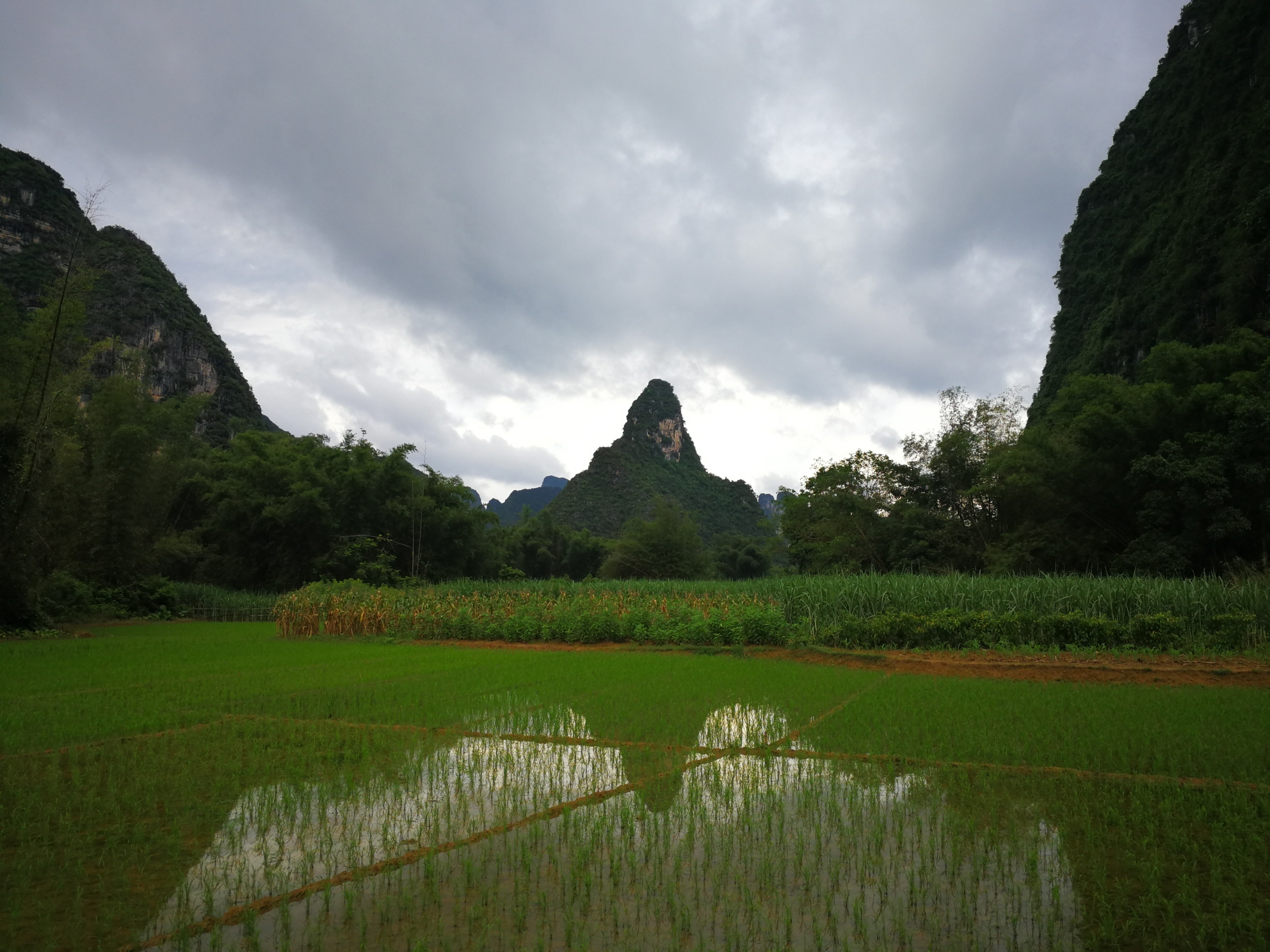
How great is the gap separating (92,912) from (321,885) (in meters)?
0.82

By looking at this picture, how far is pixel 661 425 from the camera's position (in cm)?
8438

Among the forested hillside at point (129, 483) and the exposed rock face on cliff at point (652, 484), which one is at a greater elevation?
the exposed rock face on cliff at point (652, 484)

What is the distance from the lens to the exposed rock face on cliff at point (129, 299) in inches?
1598

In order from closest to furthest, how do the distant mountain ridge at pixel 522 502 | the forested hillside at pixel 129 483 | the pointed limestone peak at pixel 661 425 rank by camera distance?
the forested hillside at pixel 129 483 → the pointed limestone peak at pixel 661 425 → the distant mountain ridge at pixel 522 502

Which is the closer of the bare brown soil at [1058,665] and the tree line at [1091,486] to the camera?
the bare brown soil at [1058,665]

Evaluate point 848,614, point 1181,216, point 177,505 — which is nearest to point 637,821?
point 848,614

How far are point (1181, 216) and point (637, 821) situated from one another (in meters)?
44.3

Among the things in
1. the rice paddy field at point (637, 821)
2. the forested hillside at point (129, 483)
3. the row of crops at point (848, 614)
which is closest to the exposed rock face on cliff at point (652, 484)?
the forested hillside at point (129, 483)

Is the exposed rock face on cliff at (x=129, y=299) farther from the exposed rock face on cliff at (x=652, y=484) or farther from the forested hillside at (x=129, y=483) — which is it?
the exposed rock face on cliff at (x=652, y=484)

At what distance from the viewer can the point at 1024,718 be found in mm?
6348

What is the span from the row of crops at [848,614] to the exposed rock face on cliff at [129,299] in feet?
88.0

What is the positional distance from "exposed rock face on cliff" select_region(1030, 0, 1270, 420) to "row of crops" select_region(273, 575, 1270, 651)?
18466mm

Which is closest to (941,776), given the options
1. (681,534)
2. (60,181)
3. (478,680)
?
(478,680)

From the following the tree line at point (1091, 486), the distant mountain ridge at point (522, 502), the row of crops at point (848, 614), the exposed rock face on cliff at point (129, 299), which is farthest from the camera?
the distant mountain ridge at point (522, 502)
